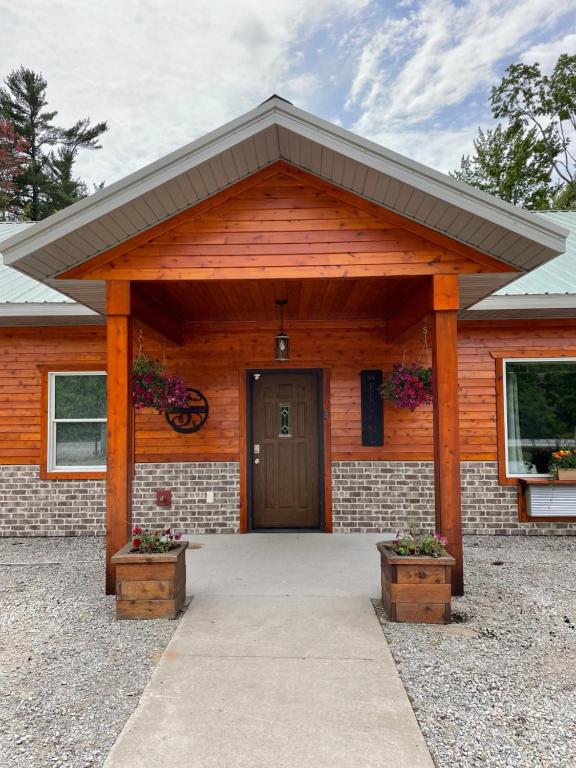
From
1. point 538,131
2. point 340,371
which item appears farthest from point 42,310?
point 538,131

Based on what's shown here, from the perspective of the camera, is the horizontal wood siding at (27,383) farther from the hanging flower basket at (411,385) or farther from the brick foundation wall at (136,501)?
the hanging flower basket at (411,385)

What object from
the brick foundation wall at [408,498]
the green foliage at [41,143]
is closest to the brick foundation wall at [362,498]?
the brick foundation wall at [408,498]

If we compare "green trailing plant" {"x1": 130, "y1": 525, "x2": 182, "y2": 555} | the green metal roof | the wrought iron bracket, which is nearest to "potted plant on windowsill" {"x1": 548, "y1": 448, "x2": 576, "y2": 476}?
the green metal roof

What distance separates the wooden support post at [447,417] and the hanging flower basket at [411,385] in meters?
1.49

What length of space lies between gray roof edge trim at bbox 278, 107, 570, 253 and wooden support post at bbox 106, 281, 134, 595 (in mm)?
1832

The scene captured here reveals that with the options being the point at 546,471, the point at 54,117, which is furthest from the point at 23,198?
the point at 546,471

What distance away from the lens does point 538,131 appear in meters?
18.3

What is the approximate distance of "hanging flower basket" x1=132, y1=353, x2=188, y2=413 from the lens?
16.8 ft

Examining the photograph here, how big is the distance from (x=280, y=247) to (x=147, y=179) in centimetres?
106

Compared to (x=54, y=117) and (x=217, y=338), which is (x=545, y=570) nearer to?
(x=217, y=338)

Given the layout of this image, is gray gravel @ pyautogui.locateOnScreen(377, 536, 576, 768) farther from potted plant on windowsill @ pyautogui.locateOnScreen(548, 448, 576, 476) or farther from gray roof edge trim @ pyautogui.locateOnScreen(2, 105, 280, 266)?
gray roof edge trim @ pyautogui.locateOnScreen(2, 105, 280, 266)

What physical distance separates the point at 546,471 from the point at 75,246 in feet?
18.6

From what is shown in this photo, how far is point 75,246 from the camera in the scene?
3.86 metres

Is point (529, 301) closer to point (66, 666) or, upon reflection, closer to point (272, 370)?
point (272, 370)
